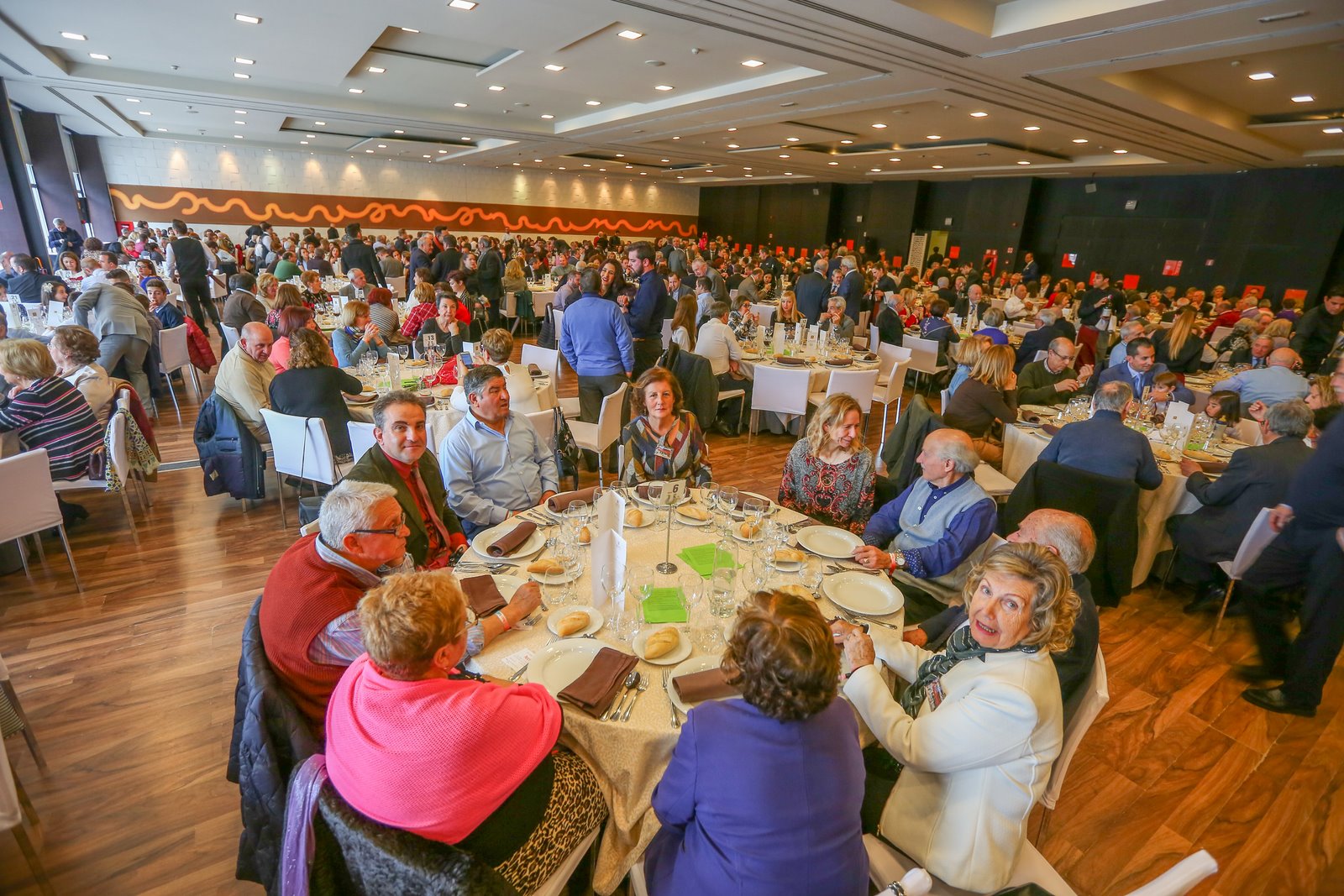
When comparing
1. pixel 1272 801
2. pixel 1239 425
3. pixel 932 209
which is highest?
pixel 932 209

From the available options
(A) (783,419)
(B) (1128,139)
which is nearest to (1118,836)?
(A) (783,419)

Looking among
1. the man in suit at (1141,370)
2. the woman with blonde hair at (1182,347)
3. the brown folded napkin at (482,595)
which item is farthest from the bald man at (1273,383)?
the brown folded napkin at (482,595)

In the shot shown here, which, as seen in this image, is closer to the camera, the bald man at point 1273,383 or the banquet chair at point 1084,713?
the banquet chair at point 1084,713

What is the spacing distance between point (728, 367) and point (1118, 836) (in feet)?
16.2

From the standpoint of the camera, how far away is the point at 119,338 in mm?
6090

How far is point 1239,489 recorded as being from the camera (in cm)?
360

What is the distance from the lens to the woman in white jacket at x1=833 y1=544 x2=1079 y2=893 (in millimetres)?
1608

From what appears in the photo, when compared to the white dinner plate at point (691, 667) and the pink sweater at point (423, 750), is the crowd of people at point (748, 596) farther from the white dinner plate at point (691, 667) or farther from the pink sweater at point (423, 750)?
the white dinner plate at point (691, 667)

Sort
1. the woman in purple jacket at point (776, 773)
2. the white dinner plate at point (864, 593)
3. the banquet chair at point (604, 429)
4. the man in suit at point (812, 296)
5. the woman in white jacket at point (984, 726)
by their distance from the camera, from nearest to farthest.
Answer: the woman in purple jacket at point (776, 773) → the woman in white jacket at point (984, 726) → the white dinner plate at point (864, 593) → the banquet chair at point (604, 429) → the man in suit at point (812, 296)

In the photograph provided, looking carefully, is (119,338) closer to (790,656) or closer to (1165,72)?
(790,656)

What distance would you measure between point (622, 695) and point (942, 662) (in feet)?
3.15

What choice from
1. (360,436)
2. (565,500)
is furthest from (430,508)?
(360,436)

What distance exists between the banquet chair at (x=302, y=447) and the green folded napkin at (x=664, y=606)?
2833mm

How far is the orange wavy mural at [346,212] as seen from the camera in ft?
55.0
